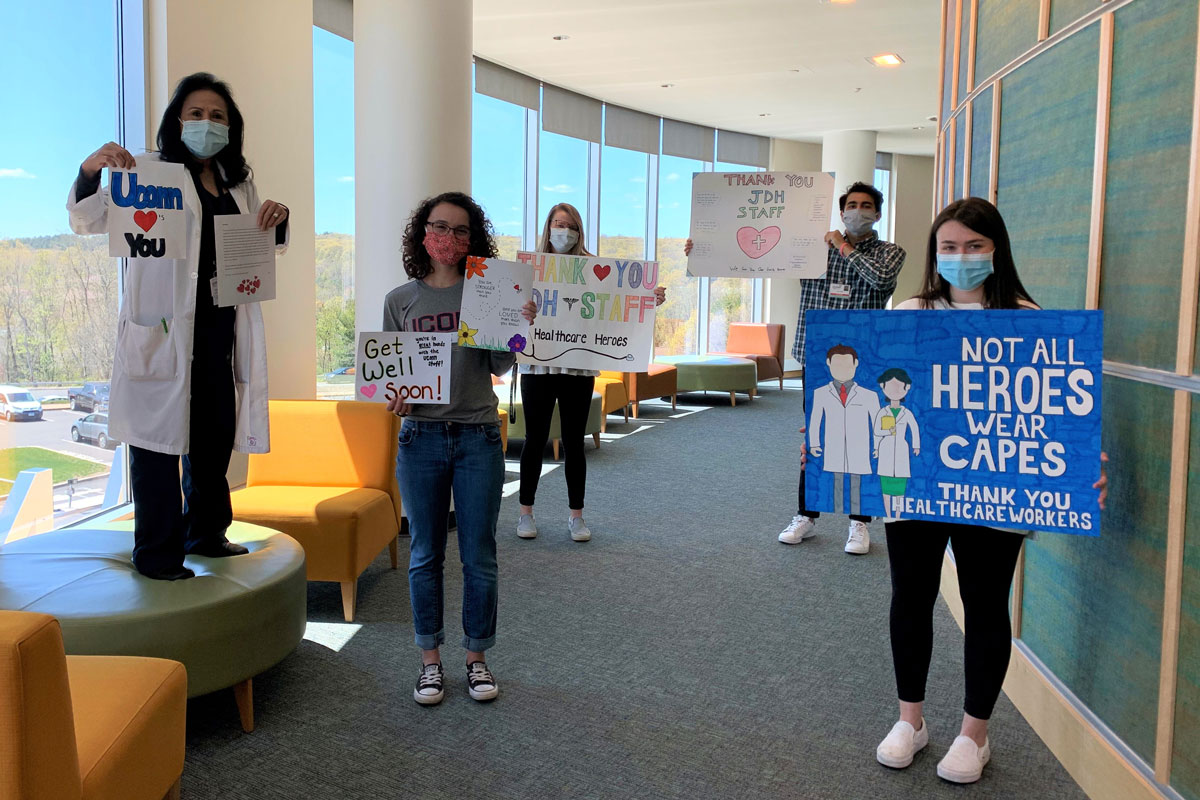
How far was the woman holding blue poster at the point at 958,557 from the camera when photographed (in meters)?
2.22

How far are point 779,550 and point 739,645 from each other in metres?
1.30

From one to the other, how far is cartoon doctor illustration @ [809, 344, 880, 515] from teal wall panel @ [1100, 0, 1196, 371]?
67 cm

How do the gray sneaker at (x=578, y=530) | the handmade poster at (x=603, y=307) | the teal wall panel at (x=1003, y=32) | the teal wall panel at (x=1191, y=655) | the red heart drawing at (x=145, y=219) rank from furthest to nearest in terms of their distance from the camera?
the gray sneaker at (x=578, y=530)
the handmade poster at (x=603, y=307)
the teal wall panel at (x=1003, y=32)
the red heart drawing at (x=145, y=219)
the teal wall panel at (x=1191, y=655)

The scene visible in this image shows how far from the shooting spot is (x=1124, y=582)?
229cm

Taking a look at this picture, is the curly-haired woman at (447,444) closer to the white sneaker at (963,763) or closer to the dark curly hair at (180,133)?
the dark curly hair at (180,133)

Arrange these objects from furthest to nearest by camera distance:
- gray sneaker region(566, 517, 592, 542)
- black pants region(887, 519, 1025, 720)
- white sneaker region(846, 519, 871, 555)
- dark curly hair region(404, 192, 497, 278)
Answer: gray sneaker region(566, 517, 592, 542) → white sneaker region(846, 519, 871, 555) → dark curly hair region(404, 192, 497, 278) → black pants region(887, 519, 1025, 720)

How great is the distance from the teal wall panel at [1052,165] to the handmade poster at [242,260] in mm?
2272

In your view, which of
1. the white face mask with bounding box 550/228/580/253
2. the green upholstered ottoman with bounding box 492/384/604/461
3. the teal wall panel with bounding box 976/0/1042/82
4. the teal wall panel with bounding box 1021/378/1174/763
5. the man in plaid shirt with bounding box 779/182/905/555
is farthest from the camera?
the green upholstered ottoman with bounding box 492/384/604/461

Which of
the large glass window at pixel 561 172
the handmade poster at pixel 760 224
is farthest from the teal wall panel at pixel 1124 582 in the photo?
the large glass window at pixel 561 172

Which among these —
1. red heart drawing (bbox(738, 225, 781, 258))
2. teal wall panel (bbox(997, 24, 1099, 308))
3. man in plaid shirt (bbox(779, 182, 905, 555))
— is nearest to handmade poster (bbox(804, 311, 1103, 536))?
teal wall panel (bbox(997, 24, 1099, 308))

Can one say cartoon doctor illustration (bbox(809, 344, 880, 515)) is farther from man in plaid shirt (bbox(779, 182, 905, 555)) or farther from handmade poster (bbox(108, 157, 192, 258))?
Answer: handmade poster (bbox(108, 157, 192, 258))

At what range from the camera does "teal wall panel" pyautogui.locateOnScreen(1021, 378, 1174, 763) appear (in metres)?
2.15

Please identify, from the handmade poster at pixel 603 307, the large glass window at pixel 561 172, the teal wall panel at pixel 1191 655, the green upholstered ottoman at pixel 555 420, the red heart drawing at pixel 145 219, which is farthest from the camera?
the large glass window at pixel 561 172

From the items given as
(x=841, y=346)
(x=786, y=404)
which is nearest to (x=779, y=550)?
(x=841, y=346)
